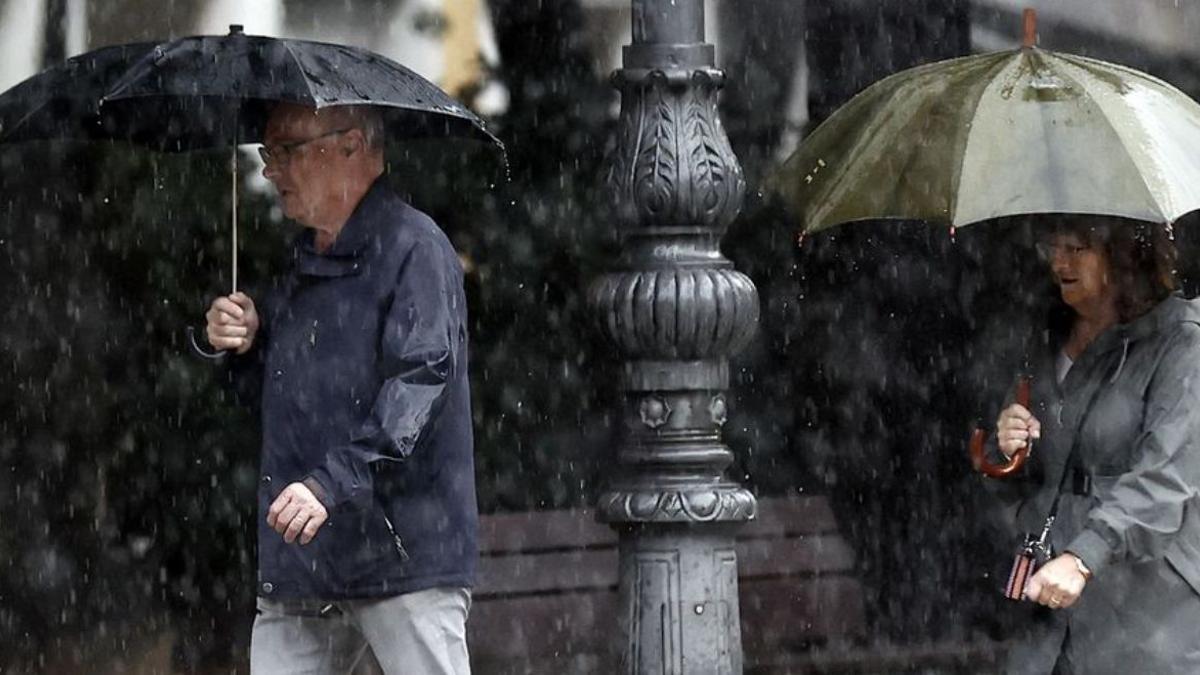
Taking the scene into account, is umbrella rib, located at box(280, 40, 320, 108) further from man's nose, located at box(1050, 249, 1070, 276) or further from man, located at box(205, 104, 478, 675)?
man's nose, located at box(1050, 249, 1070, 276)

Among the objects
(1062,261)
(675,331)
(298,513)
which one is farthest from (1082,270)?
(298,513)

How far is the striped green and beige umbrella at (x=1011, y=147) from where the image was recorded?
6.45 metres

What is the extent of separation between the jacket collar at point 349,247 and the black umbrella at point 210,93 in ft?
0.75

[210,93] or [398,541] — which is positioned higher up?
[210,93]

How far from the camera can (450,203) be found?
9.19 metres

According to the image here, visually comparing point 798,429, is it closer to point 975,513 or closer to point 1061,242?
point 975,513

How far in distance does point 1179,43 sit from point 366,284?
4737 mm

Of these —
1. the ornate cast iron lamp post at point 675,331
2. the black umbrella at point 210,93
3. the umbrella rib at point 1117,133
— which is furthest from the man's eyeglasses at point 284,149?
the umbrella rib at point 1117,133

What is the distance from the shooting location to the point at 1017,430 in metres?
6.47

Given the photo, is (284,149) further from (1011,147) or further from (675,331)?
(1011,147)

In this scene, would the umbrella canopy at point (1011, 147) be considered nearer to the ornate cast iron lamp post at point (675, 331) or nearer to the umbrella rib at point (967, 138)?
the umbrella rib at point (967, 138)

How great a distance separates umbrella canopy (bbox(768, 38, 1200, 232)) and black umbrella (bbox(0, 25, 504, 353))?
106cm

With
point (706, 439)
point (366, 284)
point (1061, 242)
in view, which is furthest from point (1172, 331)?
point (366, 284)

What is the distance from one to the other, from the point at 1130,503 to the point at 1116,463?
0.22 metres
